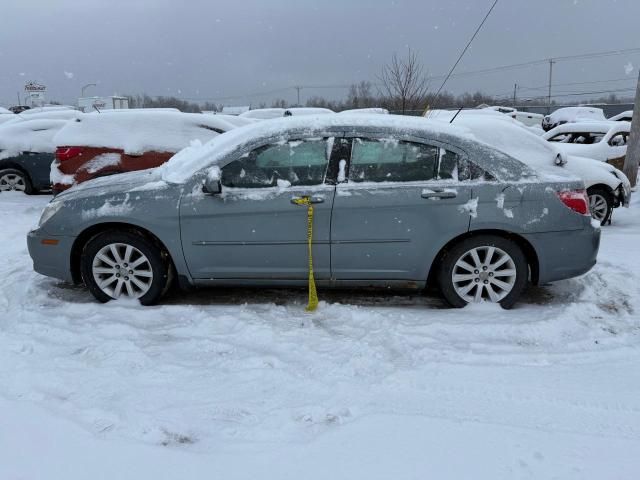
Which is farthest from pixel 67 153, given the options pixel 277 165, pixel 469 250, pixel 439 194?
pixel 469 250

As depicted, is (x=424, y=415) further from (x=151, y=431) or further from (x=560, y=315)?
(x=560, y=315)

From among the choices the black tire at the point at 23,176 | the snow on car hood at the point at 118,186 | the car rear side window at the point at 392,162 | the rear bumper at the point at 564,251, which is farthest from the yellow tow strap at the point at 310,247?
the black tire at the point at 23,176

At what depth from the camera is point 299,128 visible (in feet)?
14.1

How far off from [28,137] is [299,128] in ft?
27.6

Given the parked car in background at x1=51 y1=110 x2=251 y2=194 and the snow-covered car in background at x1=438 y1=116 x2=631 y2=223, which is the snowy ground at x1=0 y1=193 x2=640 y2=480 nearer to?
the snow-covered car in background at x1=438 y1=116 x2=631 y2=223

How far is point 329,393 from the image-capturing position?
3049mm

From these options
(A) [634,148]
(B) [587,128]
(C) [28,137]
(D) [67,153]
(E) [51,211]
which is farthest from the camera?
(B) [587,128]

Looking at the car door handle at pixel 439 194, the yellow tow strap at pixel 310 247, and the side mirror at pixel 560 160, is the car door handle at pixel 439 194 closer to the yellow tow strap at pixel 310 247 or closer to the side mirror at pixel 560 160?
the yellow tow strap at pixel 310 247

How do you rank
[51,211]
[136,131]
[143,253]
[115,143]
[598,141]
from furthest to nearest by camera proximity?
[598,141] < [136,131] < [115,143] < [51,211] < [143,253]

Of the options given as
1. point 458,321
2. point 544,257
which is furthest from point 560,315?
point 458,321

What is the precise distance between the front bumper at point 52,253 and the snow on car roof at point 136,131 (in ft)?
12.9

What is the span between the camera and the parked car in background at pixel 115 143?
8.04 metres

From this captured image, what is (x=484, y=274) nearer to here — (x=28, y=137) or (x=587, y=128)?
(x=587, y=128)

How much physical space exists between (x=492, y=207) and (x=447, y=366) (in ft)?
4.61
